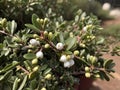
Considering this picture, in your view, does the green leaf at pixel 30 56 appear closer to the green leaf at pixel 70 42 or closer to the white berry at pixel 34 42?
the white berry at pixel 34 42

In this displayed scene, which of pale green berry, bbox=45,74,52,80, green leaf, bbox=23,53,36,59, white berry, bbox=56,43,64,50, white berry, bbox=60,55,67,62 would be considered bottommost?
pale green berry, bbox=45,74,52,80

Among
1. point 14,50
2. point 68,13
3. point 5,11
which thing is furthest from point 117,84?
point 68,13

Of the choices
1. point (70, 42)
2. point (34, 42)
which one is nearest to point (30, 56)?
point (34, 42)

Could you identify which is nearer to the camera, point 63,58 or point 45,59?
point 63,58

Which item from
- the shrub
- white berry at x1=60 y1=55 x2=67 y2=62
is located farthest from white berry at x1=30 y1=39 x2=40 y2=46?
white berry at x1=60 y1=55 x2=67 y2=62

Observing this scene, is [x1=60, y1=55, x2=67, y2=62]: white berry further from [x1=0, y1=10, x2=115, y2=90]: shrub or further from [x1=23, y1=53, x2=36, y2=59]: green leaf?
[x1=23, y1=53, x2=36, y2=59]: green leaf

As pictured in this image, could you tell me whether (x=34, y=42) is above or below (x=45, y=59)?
above

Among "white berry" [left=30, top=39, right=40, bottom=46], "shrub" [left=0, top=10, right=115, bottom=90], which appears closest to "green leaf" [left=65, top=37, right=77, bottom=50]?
"shrub" [left=0, top=10, right=115, bottom=90]

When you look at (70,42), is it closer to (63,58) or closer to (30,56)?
(63,58)

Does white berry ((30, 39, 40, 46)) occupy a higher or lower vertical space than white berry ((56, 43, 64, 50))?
higher

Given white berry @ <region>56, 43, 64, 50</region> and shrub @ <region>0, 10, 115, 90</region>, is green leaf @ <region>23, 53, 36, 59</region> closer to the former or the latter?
shrub @ <region>0, 10, 115, 90</region>

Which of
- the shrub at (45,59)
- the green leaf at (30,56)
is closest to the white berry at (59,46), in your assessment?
the shrub at (45,59)
